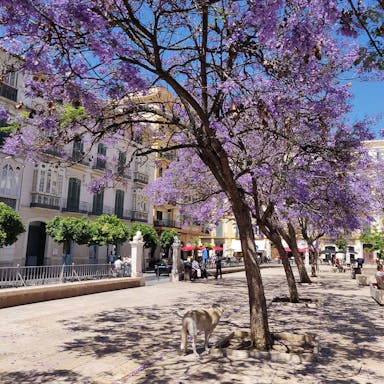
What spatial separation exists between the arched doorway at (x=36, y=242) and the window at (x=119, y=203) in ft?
24.6

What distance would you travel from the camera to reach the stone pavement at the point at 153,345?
5648mm

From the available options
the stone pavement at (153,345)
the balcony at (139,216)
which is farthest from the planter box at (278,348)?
the balcony at (139,216)

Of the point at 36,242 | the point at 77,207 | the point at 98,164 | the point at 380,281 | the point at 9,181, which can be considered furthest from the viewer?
the point at 98,164

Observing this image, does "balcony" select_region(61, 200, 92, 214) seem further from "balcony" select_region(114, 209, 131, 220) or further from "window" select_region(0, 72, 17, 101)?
"window" select_region(0, 72, 17, 101)

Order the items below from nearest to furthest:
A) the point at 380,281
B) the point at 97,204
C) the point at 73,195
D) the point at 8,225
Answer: the point at 380,281, the point at 8,225, the point at 73,195, the point at 97,204

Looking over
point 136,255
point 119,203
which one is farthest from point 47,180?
point 136,255

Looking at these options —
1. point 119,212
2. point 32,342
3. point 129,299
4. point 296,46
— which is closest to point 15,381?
point 32,342

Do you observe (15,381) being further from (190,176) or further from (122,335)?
(190,176)

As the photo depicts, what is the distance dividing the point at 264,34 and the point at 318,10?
80 cm

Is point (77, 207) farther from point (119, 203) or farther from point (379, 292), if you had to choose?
point (379, 292)

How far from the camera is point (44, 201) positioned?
26.7 metres

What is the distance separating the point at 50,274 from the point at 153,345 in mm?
8040

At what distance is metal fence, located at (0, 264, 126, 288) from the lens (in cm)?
1259

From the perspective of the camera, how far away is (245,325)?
9484mm
